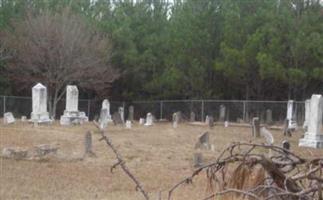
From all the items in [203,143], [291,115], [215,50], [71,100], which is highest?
[215,50]

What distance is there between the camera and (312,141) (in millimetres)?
23969

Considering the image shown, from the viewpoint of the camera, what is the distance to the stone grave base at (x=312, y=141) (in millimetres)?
23938

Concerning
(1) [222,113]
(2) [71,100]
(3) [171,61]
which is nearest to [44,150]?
(2) [71,100]

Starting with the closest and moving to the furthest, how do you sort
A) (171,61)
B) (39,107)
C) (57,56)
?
(39,107)
(57,56)
(171,61)

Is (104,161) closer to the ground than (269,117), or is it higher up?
closer to the ground

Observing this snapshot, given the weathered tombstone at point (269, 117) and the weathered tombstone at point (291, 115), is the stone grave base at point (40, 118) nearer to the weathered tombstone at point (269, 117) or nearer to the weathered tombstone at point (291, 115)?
the weathered tombstone at point (291, 115)

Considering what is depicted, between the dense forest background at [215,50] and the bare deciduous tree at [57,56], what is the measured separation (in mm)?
1099

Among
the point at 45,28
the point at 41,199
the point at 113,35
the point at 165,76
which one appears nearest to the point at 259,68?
the point at 165,76

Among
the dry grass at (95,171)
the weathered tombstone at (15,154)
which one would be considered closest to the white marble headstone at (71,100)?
the dry grass at (95,171)

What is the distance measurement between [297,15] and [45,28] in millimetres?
17803

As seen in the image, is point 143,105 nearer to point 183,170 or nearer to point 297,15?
point 297,15

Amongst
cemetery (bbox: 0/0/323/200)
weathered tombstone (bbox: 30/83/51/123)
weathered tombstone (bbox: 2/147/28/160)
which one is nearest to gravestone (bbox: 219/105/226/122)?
cemetery (bbox: 0/0/323/200)

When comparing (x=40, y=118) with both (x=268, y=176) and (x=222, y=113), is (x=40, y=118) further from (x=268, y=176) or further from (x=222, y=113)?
(x=268, y=176)

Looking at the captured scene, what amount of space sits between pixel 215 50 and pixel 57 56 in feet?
38.1
